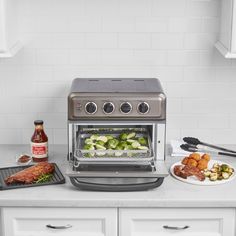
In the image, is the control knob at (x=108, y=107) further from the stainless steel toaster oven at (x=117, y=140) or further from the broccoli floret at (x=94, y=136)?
the broccoli floret at (x=94, y=136)

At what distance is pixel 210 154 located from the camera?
3406 millimetres

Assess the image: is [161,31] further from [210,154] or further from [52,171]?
[52,171]

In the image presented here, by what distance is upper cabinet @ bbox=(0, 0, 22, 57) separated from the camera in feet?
10.1

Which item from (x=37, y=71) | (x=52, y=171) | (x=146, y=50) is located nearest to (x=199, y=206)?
(x=52, y=171)

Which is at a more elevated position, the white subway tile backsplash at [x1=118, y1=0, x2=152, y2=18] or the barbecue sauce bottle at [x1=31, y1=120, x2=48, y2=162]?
the white subway tile backsplash at [x1=118, y1=0, x2=152, y2=18]

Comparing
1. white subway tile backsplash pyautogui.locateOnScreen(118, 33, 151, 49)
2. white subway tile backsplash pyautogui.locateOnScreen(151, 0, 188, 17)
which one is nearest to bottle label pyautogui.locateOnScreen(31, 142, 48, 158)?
white subway tile backsplash pyautogui.locateOnScreen(118, 33, 151, 49)

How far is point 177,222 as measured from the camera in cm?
293

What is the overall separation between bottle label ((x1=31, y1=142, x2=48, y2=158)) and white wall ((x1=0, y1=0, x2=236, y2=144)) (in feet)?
1.06

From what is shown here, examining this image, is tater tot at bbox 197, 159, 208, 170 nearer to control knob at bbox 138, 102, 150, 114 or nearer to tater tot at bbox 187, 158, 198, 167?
tater tot at bbox 187, 158, 198, 167

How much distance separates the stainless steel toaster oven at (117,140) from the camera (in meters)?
2.94

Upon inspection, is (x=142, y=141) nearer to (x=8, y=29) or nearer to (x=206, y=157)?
(x=206, y=157)

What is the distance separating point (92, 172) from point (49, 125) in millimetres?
744

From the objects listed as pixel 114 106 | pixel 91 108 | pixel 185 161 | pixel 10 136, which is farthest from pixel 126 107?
pixel 10 136

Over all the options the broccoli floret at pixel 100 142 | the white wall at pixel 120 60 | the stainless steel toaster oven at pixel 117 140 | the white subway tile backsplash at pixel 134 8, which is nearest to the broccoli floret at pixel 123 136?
the stainless steel toaster oven at pixel 117 140
